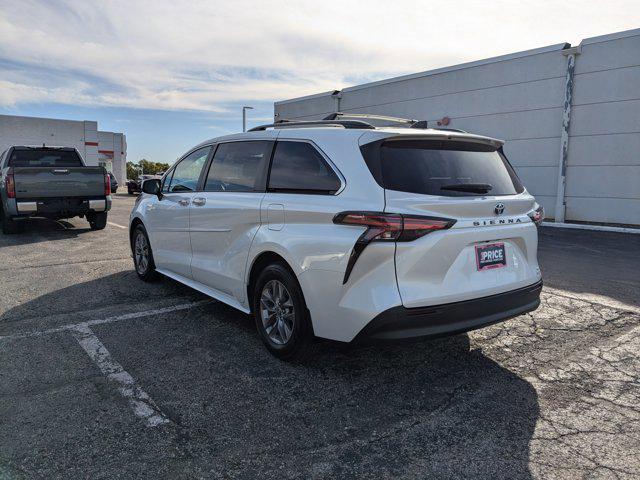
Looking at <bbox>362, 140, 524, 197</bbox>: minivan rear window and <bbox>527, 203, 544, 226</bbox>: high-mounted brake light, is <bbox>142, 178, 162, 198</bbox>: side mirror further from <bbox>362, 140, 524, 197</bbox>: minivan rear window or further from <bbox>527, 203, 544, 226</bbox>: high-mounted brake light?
<bbox>527, 203, 544, 226</bbox>: high-mounted brake light

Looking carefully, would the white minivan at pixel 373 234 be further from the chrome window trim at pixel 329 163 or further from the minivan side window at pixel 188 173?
the minivan side window at pixel 188 173

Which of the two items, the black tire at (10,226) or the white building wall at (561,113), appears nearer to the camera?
the black tire at (10,226)

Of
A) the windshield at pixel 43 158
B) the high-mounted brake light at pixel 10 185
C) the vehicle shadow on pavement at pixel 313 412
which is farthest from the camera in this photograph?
the windshield at pixel 43 158

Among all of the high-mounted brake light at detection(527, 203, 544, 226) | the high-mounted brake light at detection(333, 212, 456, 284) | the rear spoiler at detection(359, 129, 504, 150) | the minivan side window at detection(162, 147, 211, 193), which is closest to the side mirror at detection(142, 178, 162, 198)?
the minivan side window at detection(162, 147, 211, 193)

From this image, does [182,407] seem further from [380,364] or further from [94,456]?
[380,364]

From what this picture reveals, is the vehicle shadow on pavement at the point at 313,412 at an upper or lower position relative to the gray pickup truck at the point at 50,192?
lower

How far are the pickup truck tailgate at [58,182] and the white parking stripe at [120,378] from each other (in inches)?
260

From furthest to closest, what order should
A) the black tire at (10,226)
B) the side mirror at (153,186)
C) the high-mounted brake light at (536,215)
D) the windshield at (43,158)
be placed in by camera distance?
the windshield at (43,158) < the black tire at (10,226) < the side mirror at (153,186) < the high-mounted brake light at (536,215)

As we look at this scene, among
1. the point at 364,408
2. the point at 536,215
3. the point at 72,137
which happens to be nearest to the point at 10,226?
the point at 364,408

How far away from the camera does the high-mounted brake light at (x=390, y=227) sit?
3.05 meters

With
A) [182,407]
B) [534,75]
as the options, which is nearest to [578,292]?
[182,407]

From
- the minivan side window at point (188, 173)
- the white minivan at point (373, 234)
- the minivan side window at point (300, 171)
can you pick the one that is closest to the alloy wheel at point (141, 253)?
the minivan side window at point (188, 173)

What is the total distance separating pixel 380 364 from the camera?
384cm

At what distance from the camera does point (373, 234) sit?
3.07 m
